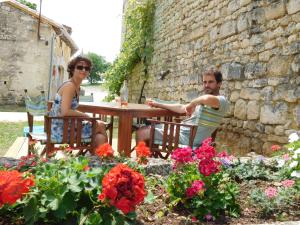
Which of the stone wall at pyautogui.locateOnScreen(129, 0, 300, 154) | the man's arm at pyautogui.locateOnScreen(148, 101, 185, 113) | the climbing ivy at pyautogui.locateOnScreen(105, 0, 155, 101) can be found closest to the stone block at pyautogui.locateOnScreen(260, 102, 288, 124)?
the stone wall at pyautogui.locateOnScreen(129, 0, 300, 154)

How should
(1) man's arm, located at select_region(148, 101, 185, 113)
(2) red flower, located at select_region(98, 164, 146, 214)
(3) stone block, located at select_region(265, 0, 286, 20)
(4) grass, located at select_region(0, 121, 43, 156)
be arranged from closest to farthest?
(2) red flower, located at select_region(98, 164, 146, 214) < (3) stone block, located at select_region(265, 0, 286, 20) < (1) man's arm, located at select_region(148, 101, 185, 113) < (4) grass, located at select_region(0, 121, 43, 156)

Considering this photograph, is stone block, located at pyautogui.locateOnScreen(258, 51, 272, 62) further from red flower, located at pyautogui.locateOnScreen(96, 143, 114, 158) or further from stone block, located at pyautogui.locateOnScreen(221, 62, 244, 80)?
red flower, located at pyautogui.locateOnScreen(96, 143, 114, 158)

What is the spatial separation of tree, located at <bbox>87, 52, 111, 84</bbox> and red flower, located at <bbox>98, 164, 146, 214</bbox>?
211ft

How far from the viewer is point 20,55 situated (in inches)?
602

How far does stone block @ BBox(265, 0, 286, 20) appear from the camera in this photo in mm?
3510

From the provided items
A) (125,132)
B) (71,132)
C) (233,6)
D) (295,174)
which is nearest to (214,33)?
(233,6)

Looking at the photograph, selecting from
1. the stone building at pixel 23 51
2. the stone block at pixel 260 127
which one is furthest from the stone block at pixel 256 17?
the stone building at pixel 23 51

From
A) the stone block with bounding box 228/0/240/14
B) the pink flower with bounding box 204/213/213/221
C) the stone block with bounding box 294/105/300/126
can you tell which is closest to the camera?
the pink flower with bounding box 204/213/213/221

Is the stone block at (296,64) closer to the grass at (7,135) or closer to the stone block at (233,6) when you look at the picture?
the stone block at (233,6)

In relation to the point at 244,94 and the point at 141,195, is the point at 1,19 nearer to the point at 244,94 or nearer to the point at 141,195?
the point at 244,94

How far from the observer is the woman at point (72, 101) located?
333 centimetres

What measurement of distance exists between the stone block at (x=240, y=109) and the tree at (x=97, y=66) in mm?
61570

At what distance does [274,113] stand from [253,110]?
1.30 feet

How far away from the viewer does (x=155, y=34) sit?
356 inches
